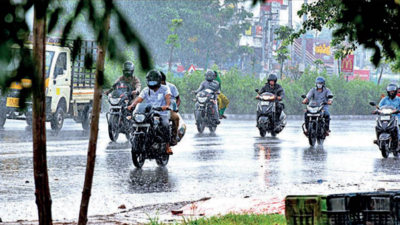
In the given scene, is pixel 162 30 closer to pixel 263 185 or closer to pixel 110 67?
pixel 263 185

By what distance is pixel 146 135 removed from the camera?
42.1 ft

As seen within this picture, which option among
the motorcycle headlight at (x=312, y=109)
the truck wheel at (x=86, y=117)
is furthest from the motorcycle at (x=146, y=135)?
the truck wheel at (x=86, y=117)

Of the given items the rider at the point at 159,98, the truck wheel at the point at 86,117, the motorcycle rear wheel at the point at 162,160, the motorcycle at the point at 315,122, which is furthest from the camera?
the truck wheel at the point at 86,117

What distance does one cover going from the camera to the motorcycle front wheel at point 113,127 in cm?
1872

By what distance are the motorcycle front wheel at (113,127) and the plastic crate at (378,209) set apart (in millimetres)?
14428

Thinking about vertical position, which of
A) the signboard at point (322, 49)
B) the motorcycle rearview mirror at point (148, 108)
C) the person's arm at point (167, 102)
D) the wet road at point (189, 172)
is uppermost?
the signboard at point (322, 49)

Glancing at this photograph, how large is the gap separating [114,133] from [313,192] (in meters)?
9.49

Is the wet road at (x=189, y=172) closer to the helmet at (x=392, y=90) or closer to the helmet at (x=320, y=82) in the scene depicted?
the helmet at (x=392, y=90)

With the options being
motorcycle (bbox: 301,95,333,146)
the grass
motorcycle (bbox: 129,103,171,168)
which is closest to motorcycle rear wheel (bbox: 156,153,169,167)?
motorcycle (bbox: 129,103,171,168)

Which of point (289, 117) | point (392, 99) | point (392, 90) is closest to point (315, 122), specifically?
point (392, 99)

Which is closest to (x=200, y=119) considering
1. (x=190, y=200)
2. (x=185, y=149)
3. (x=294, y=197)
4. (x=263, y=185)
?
(x=185, y=149)

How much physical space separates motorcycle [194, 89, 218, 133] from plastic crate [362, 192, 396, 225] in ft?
61.8

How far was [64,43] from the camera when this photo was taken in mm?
4031

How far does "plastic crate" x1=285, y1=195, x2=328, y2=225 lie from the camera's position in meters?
4.66
